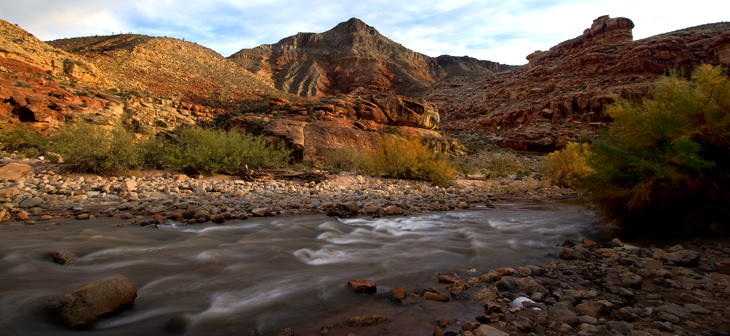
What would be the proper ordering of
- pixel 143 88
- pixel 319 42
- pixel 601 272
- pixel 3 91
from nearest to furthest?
1. pixel 601 272
2. pixel 3 91
3. pixel 143 88
4. pixel 319 42

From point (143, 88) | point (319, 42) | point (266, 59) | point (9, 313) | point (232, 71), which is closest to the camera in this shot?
point (9, 313)

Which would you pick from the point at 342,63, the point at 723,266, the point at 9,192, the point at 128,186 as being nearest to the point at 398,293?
the point at 723,266

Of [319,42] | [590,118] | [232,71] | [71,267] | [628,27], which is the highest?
[319,42]

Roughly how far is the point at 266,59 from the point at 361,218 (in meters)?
71.0

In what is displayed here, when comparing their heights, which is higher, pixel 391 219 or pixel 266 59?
pixel 266 59

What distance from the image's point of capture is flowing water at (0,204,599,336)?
7.86ft

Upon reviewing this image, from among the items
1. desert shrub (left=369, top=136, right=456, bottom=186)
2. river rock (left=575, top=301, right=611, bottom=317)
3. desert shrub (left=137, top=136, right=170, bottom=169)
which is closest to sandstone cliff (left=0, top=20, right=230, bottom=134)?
desert shrub (left=137, top=136, right=170, bottom=169)

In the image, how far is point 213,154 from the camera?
10.4 m

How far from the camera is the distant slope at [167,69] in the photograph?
29516mm

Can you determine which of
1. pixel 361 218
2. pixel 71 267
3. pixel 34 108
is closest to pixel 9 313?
pixel 71 267

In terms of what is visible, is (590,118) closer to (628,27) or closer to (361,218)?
(628,27)

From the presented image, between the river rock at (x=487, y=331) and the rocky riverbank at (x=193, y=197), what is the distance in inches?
183

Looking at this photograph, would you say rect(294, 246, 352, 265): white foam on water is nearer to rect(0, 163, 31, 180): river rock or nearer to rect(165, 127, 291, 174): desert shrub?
rect(165, 127, 291, 174): desert shrub

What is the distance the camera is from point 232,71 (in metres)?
43.0
